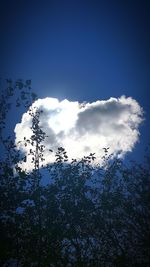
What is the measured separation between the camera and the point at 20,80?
23781 mm

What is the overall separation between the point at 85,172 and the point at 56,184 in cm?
339

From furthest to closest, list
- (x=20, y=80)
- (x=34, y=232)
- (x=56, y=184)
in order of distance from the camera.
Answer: (x=56, y=184), (x=34, y=232), (x=20, y=80)

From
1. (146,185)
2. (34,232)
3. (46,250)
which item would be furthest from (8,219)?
(146,185)

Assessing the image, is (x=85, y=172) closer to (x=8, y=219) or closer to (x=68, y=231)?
(x=68, y=231)

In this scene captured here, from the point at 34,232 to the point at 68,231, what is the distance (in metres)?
3.29

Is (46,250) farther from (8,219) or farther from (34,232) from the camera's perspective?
(8,219)

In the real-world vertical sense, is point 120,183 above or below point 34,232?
above

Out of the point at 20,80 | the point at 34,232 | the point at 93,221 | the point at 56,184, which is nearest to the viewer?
the point at 20,80

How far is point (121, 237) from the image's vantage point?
30391mm

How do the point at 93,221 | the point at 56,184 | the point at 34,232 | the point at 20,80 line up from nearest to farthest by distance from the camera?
the point at 20,80 < the point at 34,232 < the point at 56,184 < the point at 93,221

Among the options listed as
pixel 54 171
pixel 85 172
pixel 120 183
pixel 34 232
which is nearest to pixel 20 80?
pixel 54 171

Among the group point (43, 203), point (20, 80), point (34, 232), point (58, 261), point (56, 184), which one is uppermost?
point (20, 80)

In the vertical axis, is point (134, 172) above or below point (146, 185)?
above

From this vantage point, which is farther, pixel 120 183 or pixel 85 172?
pixel 120 183
